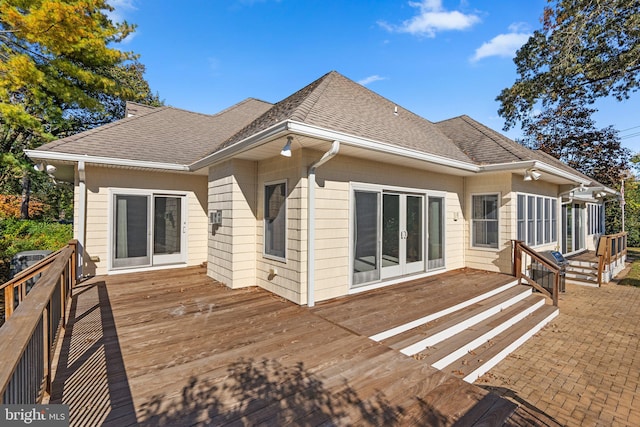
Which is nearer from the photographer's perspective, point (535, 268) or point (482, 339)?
point (482, 339)

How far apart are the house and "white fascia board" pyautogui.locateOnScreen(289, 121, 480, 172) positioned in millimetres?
25

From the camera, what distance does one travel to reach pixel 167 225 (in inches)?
292

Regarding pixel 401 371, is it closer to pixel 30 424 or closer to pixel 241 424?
pixel 241 424

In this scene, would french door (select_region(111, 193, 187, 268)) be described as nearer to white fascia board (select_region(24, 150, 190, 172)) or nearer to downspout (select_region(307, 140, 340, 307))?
white fascia board (select_region(24, 150, 190, 172))

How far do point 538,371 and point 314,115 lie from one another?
193 inches

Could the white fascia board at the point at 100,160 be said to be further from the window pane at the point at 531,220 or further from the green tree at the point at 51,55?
the window pane at the point at 531,220

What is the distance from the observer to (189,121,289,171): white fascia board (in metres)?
3.87

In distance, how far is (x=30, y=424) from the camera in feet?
5.33

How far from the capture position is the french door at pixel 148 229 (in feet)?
22.3

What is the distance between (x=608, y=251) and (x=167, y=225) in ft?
44.3

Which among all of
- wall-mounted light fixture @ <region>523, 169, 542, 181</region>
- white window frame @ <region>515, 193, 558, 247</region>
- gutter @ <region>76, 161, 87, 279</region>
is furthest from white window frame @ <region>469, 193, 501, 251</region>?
gutter @ <region>76, 161, 87, 279</region>

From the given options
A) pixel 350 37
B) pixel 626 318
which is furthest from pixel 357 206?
pixel 350 37

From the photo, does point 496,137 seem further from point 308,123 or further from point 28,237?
point 28,237

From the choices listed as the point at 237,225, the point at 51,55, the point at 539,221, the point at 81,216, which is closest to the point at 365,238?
the point at 237,225
